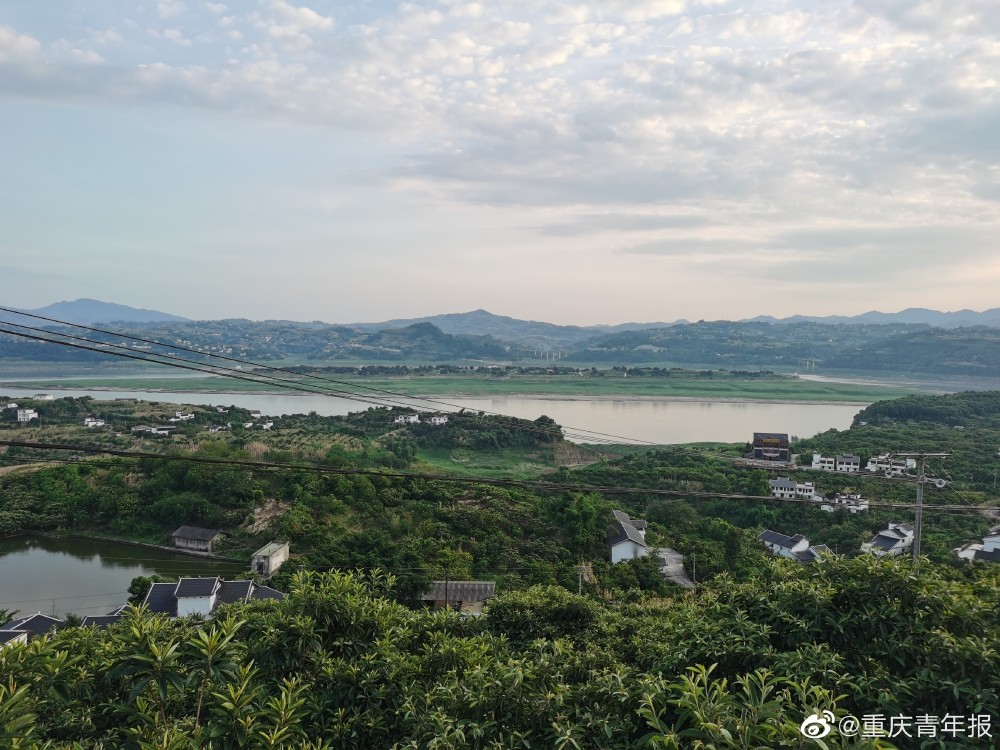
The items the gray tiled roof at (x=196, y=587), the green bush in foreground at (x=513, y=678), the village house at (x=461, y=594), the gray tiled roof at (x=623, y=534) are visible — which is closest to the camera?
the green bush in foreground at (x=513, y=678)

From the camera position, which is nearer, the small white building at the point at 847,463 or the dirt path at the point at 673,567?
the dirt path at the point at 673,567

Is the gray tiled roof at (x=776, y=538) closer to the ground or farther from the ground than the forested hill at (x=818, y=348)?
closer to the ground

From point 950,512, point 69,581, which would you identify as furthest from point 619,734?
point 950,512

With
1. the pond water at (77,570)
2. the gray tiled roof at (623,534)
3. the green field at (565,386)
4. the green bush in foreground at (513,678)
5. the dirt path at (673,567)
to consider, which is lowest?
the pond water at (77,570)

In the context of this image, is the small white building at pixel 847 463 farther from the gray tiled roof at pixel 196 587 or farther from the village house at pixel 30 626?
the village house at pixel 30 626

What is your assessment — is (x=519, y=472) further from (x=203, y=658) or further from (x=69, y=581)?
(x=203, y=658)

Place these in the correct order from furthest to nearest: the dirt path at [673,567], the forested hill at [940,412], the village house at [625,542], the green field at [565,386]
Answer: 1. the green field at [565,386]
2. the forested hill at [940,412]
3. the village house at [625,542]
4. the dirt path at [673,567]

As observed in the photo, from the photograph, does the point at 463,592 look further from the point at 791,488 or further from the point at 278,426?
the point at 278,426

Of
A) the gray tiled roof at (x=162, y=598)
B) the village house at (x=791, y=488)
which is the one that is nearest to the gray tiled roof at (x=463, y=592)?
the gray tiled roof at (x=162, y=598)
